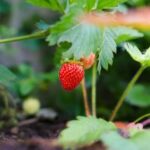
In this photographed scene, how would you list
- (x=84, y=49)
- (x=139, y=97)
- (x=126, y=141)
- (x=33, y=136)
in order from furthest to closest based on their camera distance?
(x=139, y=97) < (x=33, y=136) < (x=84, y=49) < (x=126, y=141)

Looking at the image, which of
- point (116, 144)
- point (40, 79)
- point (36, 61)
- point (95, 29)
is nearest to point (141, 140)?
point (116, 144)

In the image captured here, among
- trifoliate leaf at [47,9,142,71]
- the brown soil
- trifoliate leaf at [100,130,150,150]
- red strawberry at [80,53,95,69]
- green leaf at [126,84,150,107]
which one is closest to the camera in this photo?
trifoliate leaf at [100,130,150,150]

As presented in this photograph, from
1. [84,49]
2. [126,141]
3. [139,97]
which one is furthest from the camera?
[139,97]

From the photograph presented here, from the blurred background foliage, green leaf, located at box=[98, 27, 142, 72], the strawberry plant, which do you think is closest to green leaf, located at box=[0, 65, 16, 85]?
the strawberry plant

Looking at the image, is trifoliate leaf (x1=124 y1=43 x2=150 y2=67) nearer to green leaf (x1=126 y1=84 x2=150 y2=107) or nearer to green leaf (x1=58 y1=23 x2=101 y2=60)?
green leaf (x1=58 y1=23 x2=101 y2=60)

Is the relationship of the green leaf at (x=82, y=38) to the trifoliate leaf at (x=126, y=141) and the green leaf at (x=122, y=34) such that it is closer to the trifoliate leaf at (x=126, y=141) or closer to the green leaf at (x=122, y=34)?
the green leaf at (x=122, y=34)

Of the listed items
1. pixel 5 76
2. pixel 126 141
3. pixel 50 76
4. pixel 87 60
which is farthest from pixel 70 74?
pixel 50 76

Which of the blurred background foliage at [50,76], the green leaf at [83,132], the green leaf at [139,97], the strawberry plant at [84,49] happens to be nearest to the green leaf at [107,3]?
the strawberry plant at [84,49]

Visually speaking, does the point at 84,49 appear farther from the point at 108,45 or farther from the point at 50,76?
the point at 50,76
